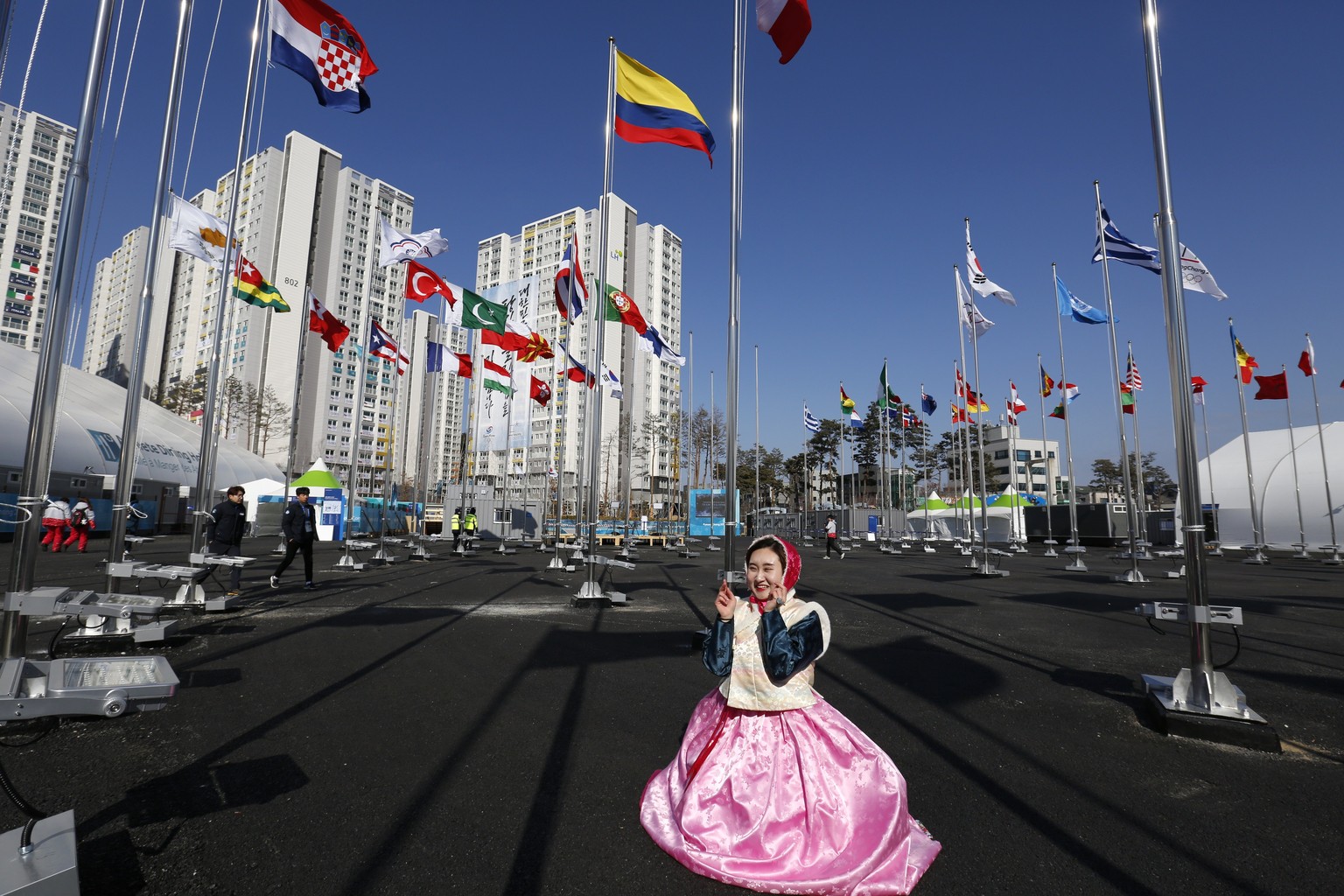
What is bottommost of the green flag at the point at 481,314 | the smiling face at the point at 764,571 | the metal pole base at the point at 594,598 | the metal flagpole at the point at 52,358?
the metal pole base at the point at 594,598

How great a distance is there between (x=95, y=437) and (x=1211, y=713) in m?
44.4

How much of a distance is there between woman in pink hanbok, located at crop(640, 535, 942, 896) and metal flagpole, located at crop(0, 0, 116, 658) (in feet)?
15.7

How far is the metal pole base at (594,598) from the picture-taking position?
12.2m

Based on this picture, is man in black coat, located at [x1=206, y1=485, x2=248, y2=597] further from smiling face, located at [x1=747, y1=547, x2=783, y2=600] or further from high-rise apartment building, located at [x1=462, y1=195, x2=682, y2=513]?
high-rise apartment building, located at [x1=462, y1=195, x2=682, y2=513]

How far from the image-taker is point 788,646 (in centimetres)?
335

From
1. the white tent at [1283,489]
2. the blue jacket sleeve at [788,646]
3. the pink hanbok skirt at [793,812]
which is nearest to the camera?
the pink hanbok skirt at [793,812]

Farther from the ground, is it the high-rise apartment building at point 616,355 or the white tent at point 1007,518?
the high-rise apartment building at point 616,355

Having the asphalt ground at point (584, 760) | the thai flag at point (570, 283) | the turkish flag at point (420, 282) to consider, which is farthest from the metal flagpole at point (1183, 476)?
the turkish flag at point (420, 282)

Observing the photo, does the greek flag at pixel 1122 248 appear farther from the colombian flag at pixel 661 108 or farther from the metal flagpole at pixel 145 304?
the metal flagpole at pixel 145 304

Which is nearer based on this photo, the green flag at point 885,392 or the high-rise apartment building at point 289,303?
the green flag at point 885,392

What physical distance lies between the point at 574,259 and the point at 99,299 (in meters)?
125

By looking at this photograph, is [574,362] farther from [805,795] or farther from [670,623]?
[805,795]

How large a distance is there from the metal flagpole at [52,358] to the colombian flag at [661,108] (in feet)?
21.1

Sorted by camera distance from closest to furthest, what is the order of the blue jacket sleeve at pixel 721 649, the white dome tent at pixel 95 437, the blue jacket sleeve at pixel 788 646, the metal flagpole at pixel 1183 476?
the blue jacket sleeve at pixel 788 646 < the blue jacket sleeve at pixel 721 649 < the metal flagpole at pixel 1183 476 < the white dome tent at pixel 95 437
